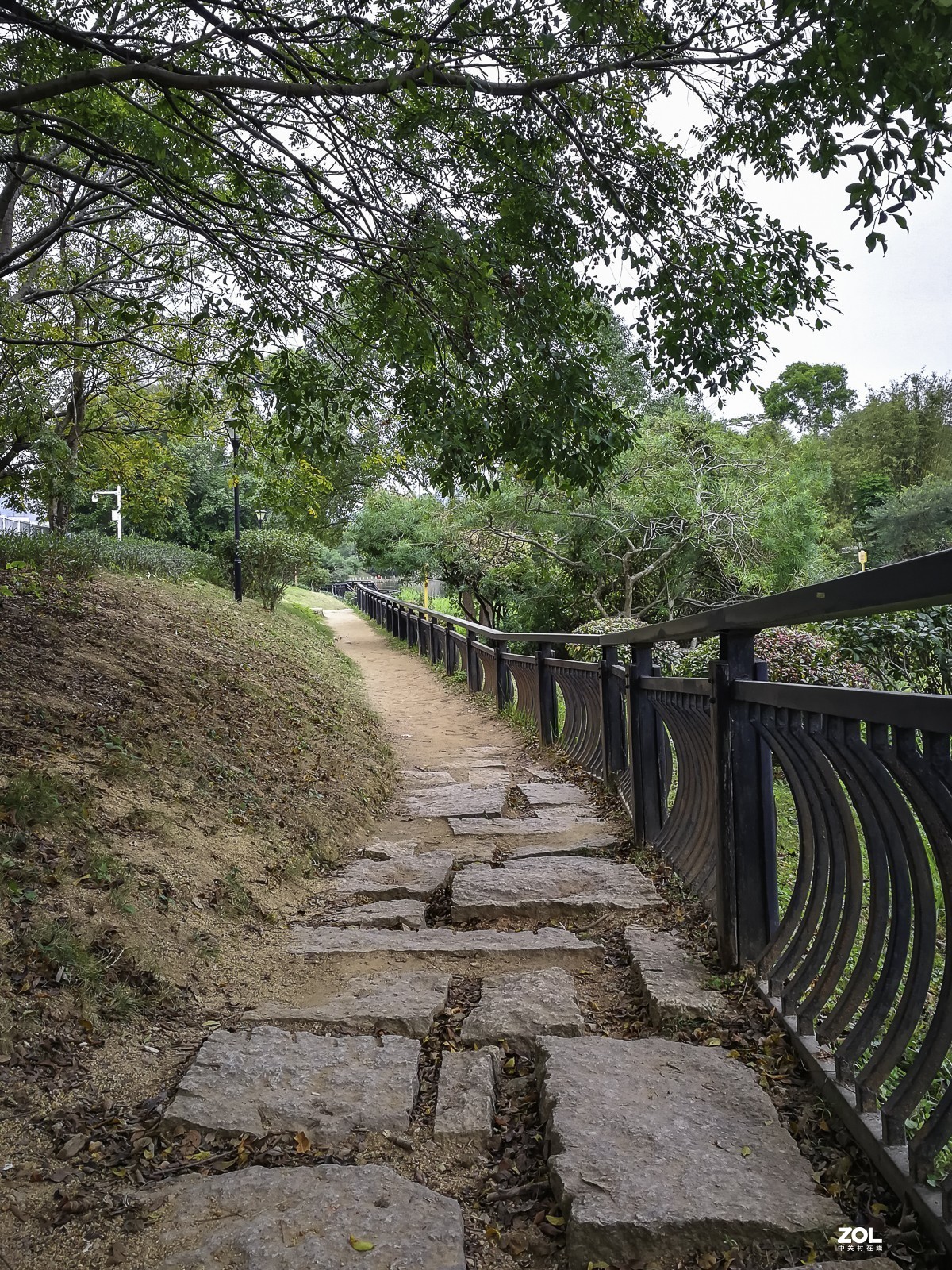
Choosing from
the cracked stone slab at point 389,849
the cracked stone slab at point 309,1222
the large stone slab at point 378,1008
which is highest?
the cracked stone slab at point 309,1222

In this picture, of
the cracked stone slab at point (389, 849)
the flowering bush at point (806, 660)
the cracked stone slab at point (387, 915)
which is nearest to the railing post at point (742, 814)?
the cracked stone slab at point (387, 915)

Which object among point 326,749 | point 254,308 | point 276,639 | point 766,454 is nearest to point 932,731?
point 254,308

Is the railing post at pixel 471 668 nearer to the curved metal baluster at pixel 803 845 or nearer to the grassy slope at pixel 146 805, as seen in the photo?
the grassy slope at pixel 146 805

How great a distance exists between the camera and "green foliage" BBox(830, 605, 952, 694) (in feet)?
29.2

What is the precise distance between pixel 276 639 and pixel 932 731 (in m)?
11.7

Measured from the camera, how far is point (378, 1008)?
2.91m

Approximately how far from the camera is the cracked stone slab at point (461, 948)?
Result: 3.42 meters

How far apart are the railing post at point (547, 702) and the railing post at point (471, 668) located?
14.7ft

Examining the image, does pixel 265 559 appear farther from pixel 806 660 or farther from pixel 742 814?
pixel 742 814

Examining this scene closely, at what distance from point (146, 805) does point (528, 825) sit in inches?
89.8

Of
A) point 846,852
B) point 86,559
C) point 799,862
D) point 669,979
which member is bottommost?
point 669,979

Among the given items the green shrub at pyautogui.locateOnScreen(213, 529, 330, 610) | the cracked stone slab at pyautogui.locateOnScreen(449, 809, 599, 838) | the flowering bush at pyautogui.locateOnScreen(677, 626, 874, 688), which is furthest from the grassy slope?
the green shrub at pyautogui.locateOnScreen(213, 529, 330, 610)

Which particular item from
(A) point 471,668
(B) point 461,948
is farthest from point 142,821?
(A) point 471,668

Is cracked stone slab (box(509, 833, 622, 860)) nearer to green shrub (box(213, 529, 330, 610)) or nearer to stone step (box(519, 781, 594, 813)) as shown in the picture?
stone step (box(519, 781, 594, 813))
